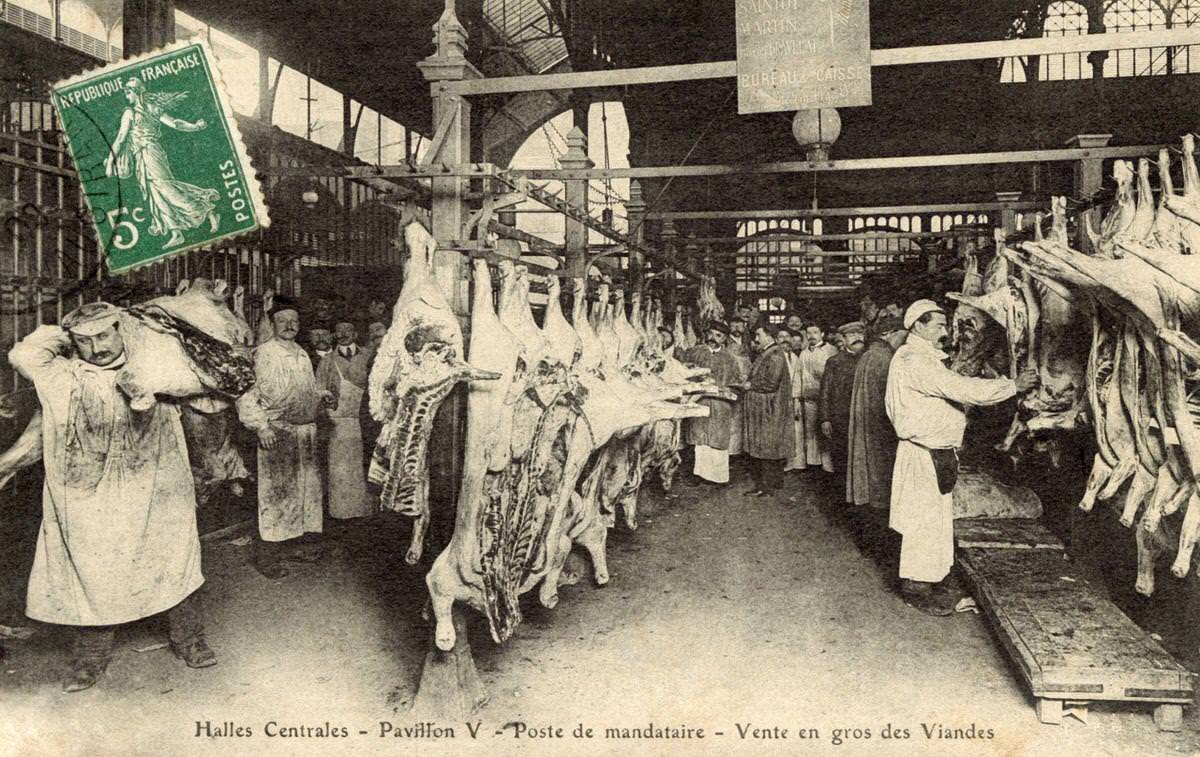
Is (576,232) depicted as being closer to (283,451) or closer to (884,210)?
(283,451)

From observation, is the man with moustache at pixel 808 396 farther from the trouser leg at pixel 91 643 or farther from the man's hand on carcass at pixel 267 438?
the trouser leg at pixel 91 643

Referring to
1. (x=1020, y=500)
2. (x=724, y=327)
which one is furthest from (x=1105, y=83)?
(x=1020, y=500)

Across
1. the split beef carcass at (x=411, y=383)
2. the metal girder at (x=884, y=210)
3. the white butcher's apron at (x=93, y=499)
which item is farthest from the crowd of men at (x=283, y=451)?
the split beef carcass at (x=411, y=383)

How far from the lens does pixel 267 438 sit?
4637 mm

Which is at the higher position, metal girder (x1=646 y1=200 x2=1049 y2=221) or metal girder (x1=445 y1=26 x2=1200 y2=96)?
metal girder (x1=646 y1=200 x2=1049 y2=221)

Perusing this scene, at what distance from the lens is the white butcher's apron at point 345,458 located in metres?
5.64

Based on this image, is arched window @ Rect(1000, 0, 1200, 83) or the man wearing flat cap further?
arched window @ Rect(1000, 0, 1200, 83)

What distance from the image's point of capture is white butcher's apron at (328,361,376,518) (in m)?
5.64

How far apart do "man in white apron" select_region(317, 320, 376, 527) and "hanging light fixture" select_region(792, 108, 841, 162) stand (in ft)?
10.6

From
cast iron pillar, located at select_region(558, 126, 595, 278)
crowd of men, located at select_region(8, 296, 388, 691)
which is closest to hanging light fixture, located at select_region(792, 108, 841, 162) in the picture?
cast iron pillar, located at select_region(558, 126, 595, 278)

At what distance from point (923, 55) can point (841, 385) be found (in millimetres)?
3835

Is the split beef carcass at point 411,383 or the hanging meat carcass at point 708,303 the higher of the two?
the hanging meat carcass at point 708,303

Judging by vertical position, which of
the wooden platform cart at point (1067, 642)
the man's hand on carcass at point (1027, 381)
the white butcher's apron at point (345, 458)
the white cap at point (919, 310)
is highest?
the white cap at point (919, 310)

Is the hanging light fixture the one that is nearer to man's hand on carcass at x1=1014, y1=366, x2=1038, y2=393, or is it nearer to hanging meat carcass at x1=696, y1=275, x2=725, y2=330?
man's hand on carcass at x1=1014, y1=366, x2=1038, y2=393
